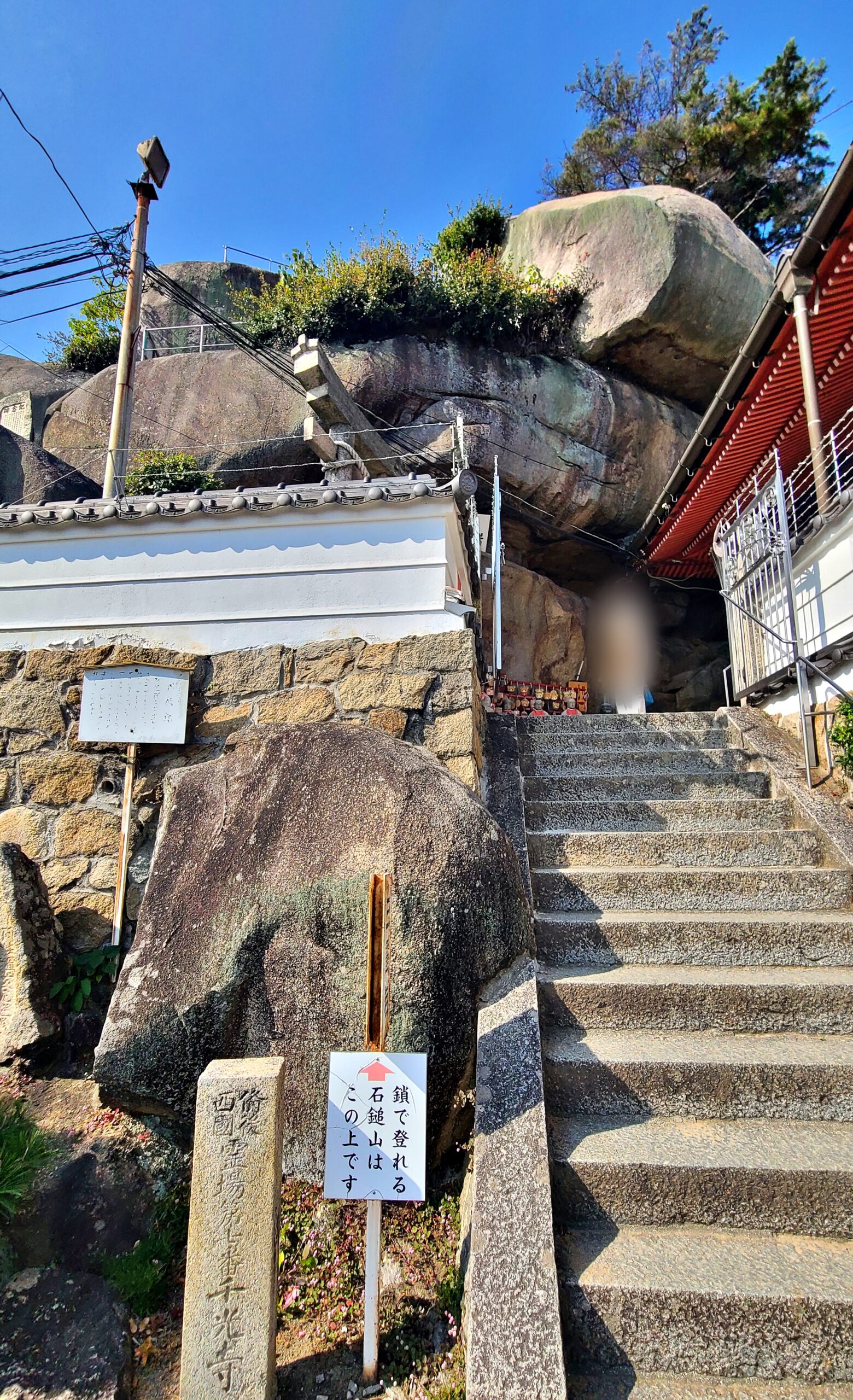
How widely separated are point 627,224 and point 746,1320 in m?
15.1

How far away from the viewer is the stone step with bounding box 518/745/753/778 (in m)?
5.47

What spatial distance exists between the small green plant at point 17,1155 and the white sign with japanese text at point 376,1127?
145 centimetres

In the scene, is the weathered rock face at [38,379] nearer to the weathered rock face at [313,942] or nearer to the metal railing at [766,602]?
the metal railing at [766,602]

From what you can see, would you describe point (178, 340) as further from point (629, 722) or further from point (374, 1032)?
point (374, 1032)

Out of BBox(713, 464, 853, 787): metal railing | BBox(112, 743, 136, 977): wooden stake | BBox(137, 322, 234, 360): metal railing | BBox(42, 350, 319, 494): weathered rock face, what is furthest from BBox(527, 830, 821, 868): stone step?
BBox(137, 322, 234, 360): metal railing

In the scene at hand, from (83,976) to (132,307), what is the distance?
27.1 feet

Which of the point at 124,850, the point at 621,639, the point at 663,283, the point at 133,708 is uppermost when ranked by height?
the point at 663,283

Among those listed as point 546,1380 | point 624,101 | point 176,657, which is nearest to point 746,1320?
point 546,1380

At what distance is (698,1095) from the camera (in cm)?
287

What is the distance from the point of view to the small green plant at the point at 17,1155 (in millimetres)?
2840

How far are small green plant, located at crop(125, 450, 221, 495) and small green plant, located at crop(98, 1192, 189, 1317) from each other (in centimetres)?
853

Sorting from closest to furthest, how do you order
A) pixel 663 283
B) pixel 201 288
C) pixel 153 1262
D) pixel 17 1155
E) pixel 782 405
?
pixel 153 1262, pixel 17 1155, pixel 782 405, pixel 663 283, pixel 201 288

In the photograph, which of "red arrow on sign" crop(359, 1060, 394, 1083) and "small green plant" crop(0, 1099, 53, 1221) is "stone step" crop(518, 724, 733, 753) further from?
"small green plant" crop(0, 1099, 53, 1221)

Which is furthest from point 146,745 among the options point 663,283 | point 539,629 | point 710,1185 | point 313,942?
point 663,283
